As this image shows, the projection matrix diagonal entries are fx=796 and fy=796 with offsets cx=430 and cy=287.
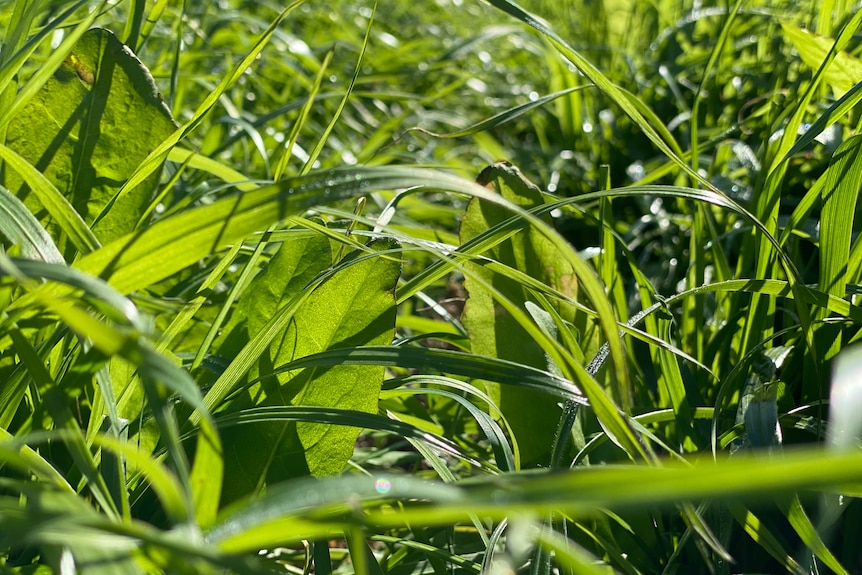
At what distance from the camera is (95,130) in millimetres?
908

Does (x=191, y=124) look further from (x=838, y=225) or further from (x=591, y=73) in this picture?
(x=838, y=225)

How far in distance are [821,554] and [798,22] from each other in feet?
4.50

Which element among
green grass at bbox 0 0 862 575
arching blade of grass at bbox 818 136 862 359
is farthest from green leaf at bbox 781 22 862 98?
arching blade of grass at bbox 818 136 862 359

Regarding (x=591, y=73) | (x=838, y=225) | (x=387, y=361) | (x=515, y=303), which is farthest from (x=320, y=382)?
(x=838, y=225)

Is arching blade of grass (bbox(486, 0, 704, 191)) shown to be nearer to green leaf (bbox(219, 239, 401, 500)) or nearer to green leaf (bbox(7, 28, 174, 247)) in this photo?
green leaf (bbox(219, 239, 401, 500))

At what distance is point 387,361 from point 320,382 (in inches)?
5.3

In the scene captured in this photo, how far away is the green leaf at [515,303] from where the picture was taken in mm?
874

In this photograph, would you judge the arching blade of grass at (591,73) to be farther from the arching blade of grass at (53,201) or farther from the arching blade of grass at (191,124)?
the arching blade of grass at (53,201)

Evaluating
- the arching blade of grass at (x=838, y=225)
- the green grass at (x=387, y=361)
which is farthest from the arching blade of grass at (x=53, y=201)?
the arching blade of grass at (x=838, y=225)

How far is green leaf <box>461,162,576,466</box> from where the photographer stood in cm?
87

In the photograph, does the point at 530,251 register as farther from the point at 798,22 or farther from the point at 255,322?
the point at 798,22

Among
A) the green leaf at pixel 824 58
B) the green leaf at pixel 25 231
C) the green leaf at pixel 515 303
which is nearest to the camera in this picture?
the green leaf at pixel 25 231

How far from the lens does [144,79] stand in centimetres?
91

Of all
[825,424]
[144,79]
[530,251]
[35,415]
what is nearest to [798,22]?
[530,251]
